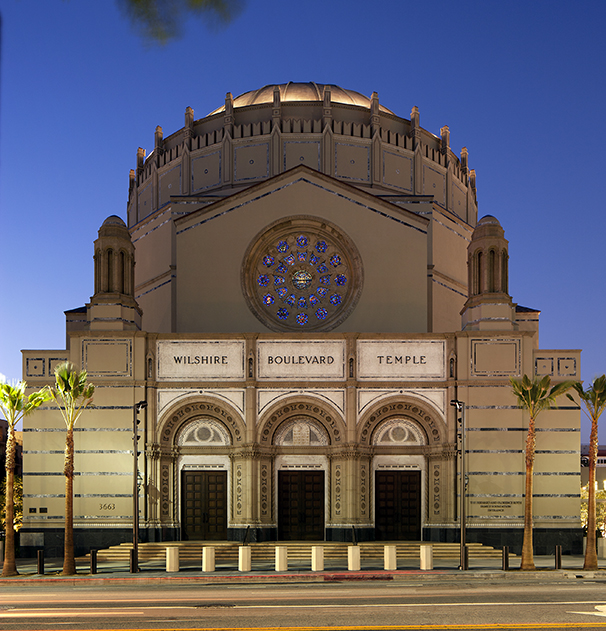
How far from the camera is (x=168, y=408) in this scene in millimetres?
37281

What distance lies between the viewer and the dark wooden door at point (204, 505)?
37000 mm

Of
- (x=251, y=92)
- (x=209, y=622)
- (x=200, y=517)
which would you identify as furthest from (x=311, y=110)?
(x=209, y=622)

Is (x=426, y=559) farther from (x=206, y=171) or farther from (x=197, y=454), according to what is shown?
(x=206, y=171)

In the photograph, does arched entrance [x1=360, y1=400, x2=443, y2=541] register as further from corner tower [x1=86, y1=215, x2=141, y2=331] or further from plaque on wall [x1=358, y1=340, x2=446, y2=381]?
corner tower [x1=86, y1=215, x2=141, y2=331]

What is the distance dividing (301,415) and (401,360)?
5246 millimetres

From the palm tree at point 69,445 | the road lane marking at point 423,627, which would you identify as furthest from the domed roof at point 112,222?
the road lane marking at point 423,627

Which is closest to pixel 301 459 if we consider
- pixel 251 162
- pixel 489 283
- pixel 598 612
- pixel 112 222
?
pixel 489 283

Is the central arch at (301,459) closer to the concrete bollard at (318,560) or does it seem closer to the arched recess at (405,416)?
the arched recess at (405,416)

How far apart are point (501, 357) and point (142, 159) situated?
2890 centimetres

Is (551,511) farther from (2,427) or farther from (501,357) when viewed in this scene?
(2,427)

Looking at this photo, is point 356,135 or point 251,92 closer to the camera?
point 356,135

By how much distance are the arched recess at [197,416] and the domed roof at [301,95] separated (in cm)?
2071

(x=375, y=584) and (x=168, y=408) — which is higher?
(x=168, y=408)

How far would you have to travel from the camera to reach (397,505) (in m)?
37.5
